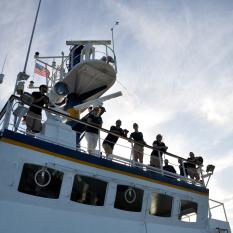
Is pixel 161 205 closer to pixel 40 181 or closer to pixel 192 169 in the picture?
pixel 192 169

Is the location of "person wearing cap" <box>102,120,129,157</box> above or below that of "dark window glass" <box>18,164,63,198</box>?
above

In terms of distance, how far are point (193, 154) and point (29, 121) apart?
673 centimetres

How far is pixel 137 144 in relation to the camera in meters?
11.6

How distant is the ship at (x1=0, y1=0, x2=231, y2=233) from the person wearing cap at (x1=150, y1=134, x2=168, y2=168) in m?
Result: 0.22

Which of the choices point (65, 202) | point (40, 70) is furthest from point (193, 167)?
point (40, 70)

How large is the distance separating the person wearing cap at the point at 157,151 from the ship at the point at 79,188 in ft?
0.74

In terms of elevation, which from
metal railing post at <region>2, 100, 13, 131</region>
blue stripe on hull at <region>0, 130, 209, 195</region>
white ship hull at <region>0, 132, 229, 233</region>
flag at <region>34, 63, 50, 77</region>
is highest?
flag at <region>34, 63, 50, 77</region>

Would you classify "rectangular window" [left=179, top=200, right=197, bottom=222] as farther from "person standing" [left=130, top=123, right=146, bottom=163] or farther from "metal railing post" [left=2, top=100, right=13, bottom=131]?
"metal railing post" [left=2, top=100, right=13, bottom=131]

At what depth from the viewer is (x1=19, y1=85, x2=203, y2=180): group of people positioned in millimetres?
9688

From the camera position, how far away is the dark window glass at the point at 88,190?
9.23 m

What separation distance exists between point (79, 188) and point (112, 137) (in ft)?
8.75

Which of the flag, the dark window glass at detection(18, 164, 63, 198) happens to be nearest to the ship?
the dark window glass at detection(18, 164, 63, 198)

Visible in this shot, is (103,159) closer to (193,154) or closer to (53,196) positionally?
(53,196)

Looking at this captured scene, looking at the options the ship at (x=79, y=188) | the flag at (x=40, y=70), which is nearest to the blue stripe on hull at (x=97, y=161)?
the ship at (x=79, y=188)
